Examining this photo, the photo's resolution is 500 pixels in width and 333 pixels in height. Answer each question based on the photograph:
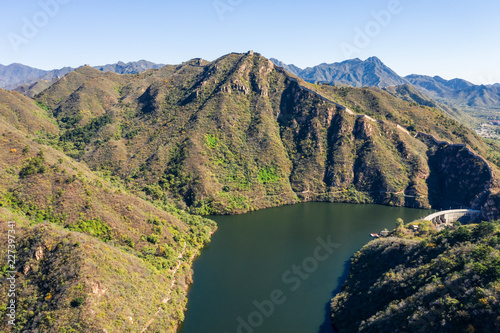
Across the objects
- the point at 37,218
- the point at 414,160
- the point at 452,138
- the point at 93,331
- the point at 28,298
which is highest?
the point at 452,138

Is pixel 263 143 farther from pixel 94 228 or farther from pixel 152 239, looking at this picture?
pixel 94 228

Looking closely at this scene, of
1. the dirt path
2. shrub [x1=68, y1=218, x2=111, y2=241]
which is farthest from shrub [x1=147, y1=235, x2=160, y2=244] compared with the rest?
shrub [x1=68, y1=218, x2=111, y2=241]

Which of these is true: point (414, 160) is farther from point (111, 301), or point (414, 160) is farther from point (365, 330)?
point (111, 301)

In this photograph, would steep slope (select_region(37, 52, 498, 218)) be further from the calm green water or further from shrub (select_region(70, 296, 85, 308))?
shrub (select_region(70, 296, 85, 308))

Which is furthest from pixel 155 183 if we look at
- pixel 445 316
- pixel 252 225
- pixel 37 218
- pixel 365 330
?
pixel 445 316

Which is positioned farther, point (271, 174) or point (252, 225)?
point (271, 174)

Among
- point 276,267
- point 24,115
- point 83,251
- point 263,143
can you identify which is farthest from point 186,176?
point 24,115

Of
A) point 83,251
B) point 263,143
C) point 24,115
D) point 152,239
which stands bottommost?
point 152,239
